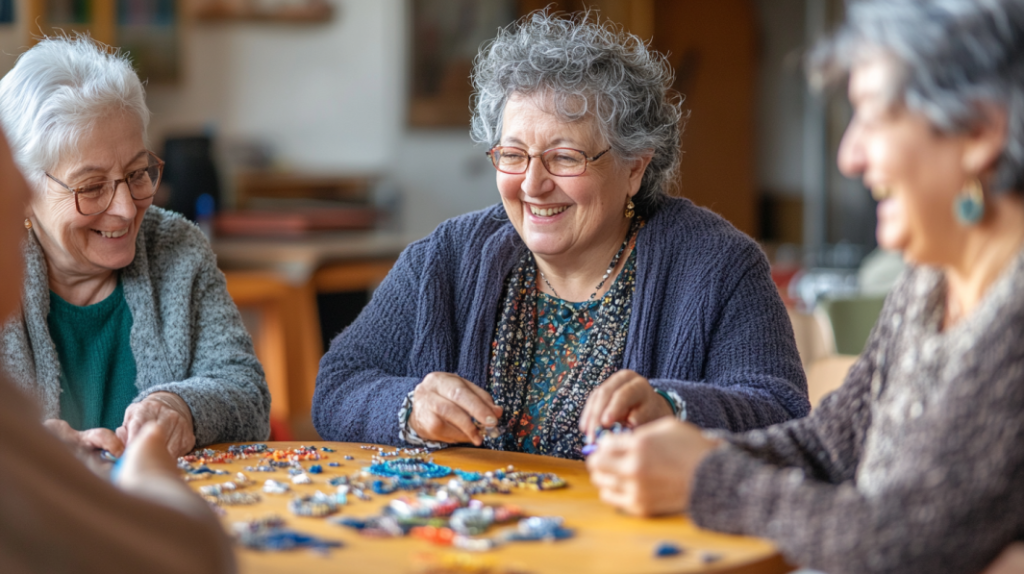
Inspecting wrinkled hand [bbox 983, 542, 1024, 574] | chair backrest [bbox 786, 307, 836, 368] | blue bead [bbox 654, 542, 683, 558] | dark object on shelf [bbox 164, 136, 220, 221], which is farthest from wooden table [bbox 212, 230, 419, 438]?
wrinkled hand [bbox 983, 542, 1024, 574]

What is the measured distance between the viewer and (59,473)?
92cm

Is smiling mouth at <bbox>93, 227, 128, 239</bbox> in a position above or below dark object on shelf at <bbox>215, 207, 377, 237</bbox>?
above

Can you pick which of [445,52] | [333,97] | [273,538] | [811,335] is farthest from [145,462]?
[445,52]

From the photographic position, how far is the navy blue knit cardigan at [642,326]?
179 cm

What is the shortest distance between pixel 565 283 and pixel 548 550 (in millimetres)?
973

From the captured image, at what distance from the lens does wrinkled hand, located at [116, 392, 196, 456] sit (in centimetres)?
166

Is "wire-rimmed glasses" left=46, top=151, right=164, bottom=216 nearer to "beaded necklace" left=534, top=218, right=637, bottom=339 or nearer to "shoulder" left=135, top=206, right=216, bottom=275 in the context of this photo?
"shoulder" left=135, top=206, right=216, bottom=275

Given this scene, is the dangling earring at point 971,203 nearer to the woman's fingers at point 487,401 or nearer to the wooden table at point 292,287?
the woman's fingers at point 487,401

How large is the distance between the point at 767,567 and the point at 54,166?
4.81 feet

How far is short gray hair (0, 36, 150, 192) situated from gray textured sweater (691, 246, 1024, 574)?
1.34 metres

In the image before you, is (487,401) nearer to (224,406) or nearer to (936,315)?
(224,406)

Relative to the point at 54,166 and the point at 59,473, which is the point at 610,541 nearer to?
the point at 59,473

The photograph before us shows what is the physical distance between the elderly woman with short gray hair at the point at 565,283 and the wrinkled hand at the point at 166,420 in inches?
11.7

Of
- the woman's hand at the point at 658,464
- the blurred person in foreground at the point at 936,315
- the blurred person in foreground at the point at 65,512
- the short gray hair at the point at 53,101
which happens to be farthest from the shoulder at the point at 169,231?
the blurred person in foreground at the point at 936,315
